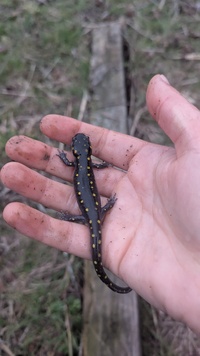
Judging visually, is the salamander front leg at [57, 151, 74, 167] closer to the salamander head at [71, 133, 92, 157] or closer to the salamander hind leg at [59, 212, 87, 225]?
the salamander head at [71, 133, 92, 157]

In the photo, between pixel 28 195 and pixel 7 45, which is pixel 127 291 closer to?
pixel 28 195

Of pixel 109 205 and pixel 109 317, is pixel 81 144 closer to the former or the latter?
pixel 109 205

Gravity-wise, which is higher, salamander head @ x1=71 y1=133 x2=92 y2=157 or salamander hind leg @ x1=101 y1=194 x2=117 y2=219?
salamander head @ x1=71 y1=133 x2=92 y2=157

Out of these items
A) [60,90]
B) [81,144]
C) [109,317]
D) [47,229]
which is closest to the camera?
[47,229]

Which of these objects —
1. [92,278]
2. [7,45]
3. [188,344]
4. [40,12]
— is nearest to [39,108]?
[7,45]

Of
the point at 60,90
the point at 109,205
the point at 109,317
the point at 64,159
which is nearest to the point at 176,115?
the point at 109,205

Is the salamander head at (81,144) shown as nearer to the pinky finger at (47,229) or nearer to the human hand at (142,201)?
the human hand at (142,201)

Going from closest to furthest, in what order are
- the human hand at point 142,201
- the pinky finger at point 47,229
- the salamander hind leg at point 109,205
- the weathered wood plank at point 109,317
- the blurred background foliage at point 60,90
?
1. the human hand at point 142,201
2. the pinky finger at point 47,229
3. the weathered wood plank at point 109,317
4. the salamander hind leg at point 109,205
5. the blurred background foliage at point 60,90

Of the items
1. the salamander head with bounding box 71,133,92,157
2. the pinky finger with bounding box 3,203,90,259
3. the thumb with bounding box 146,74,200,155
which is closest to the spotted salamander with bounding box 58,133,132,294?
the salamander head with bounding box 71,133,92,157

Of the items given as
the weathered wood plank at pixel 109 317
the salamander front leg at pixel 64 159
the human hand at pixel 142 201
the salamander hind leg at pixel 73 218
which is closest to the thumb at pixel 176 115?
the human hand at pixel 142 201
